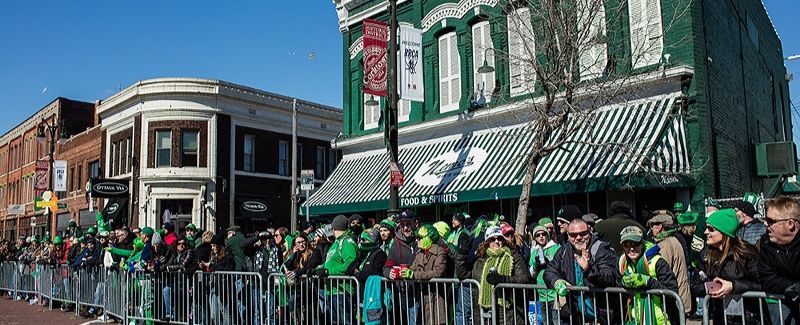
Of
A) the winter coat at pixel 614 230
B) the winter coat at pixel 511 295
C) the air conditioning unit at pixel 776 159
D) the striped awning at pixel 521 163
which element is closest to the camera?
the winter coat at pixel 511 295

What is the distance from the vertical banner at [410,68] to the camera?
14.9m

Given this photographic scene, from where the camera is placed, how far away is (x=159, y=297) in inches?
415

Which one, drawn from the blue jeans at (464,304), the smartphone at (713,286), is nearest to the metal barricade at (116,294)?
the blue jeans at (464,304)

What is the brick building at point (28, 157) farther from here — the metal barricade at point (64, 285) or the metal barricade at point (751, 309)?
the metal barricade at point (751, 309)

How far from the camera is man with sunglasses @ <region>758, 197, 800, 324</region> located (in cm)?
453

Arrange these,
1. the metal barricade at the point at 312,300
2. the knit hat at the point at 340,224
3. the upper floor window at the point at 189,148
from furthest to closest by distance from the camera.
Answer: the upper floor window at the point at 189,148
the knit hat at the point at 340,224
the metal barricade at the point at 312,300

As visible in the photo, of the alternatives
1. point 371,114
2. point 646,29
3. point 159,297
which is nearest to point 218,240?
point 159,297

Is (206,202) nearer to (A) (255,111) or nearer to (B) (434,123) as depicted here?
(A) (255,111)

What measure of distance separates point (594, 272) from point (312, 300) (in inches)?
159

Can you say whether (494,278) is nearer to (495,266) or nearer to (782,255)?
(495,266)

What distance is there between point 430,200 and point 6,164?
4913 centimetres

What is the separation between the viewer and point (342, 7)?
20.6m

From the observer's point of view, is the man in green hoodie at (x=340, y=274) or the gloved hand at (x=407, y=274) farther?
the man in green hoodie at (x=340, y=274)

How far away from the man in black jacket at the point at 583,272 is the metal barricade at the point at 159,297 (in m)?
6.27
